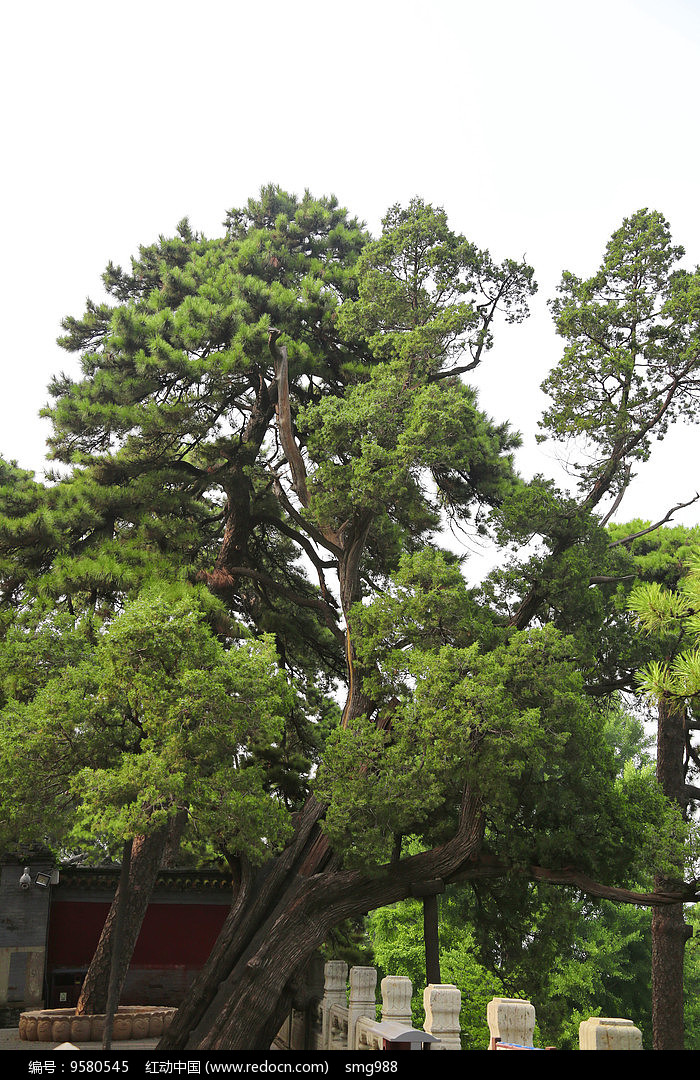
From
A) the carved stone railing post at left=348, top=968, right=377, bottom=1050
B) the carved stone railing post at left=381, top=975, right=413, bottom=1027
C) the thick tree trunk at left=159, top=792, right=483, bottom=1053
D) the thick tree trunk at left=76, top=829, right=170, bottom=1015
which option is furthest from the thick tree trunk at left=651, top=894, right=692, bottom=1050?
the carved stone railing post at left=381, top=975, right=413, bottom=1027

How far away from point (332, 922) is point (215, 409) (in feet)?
27.4

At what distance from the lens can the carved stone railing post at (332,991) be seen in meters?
10.8

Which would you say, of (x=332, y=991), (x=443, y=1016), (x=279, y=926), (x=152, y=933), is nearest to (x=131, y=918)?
(x=279, y=926)

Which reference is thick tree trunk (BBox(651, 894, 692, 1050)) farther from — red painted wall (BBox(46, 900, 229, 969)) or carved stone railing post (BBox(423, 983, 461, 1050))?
carved stone railing post (BBox(423, 983, 461, 1050))

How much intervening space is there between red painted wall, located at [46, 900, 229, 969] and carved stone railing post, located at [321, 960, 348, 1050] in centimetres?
640

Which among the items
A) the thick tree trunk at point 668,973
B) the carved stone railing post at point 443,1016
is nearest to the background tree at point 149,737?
the carved stone railing post at point 443,1016

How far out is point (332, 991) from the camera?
36.2ft

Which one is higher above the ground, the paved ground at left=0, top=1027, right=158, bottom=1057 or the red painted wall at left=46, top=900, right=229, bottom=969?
the red painted wall at left=46, top=900, right=229, bottom=969

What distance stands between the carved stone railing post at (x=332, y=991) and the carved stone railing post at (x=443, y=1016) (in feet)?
14.1

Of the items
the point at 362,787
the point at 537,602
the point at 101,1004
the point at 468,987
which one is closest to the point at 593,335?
the point at 537,602

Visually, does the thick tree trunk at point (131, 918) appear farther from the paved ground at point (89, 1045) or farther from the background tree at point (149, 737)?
the background tree at point (149, 737)

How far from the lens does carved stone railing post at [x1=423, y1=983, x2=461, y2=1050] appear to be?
6.93 m

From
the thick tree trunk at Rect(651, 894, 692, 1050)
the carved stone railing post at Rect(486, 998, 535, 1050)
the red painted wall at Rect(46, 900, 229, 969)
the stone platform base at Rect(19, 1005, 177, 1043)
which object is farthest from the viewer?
the red painted wall at Rect(46, 900, 229, 969)

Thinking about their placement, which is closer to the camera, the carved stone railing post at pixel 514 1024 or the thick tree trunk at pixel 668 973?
the carved stone railing post at pixel 514 1024
